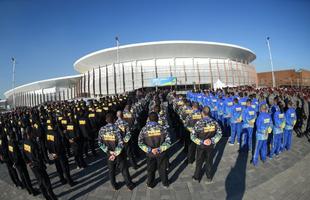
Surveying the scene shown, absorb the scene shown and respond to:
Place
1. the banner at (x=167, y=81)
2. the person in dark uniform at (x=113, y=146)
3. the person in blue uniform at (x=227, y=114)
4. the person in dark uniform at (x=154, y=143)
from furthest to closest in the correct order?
1. the banner at (x=167, y=81)
2. the person in blue uniform at (x=227, y=114)
3. the person in dark uniform at (x=113, y=146)
4. the person in dark uniform at (x=154, y=143)

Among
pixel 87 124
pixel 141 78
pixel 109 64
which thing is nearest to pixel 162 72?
pixel 141 78

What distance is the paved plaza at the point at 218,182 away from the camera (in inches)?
164

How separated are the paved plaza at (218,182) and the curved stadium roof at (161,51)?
47321mm

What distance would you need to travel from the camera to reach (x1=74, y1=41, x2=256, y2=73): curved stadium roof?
50.7 m

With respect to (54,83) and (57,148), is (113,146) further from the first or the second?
(54,83)

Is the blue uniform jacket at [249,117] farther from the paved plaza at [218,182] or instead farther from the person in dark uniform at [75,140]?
the person in dark uniform at [75,140]

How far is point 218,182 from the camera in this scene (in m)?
4.62

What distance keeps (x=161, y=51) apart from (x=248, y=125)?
47912mm

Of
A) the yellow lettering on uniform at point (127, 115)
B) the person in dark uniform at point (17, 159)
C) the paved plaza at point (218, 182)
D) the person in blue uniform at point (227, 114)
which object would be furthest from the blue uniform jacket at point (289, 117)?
the person in dark uniform at point (17, 159)

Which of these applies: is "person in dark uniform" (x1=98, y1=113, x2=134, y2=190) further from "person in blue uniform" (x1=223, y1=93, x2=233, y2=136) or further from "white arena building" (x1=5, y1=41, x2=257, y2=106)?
"white arena building" (x1=5, y1=41, x2=257, y2=106)

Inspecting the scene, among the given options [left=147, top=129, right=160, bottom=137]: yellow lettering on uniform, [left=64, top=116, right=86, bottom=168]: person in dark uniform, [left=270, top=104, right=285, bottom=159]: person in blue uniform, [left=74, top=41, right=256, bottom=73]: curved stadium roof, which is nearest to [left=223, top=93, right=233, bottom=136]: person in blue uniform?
[left=270, top=104, right=285, bottom=159]: person in blue uniform

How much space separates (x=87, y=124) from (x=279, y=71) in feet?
276

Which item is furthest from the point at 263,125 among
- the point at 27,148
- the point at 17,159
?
the point at 17,159

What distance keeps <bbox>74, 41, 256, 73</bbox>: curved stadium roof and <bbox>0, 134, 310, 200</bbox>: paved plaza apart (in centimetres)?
4732
